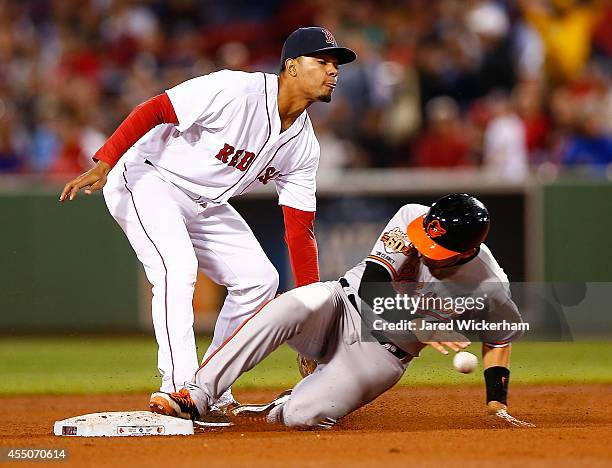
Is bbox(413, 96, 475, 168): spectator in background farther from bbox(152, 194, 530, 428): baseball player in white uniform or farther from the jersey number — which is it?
bbox(152, 194, 530, 428): baseball player in white uniform

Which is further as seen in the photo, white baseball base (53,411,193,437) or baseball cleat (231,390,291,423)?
baseball cleat (231,390,291,423)

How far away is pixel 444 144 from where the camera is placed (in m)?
11.4

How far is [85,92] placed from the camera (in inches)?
476

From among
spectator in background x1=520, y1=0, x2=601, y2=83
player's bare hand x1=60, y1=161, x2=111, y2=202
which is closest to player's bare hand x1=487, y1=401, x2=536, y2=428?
player's bare hand x1=60, y1=161, x2=111, y2=202

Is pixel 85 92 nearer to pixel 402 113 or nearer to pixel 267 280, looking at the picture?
pixel 402 113

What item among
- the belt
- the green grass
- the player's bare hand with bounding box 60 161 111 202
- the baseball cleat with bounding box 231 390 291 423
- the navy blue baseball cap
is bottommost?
the green grass

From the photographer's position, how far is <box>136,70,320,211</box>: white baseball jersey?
18.2 ft

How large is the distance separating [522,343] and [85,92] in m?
5.44

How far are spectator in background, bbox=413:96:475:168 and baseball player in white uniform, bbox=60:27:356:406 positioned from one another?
547cm

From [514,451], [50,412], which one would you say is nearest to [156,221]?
[50,412]

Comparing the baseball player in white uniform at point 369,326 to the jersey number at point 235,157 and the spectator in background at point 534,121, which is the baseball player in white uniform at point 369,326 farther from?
the spectator in background at point 534,121

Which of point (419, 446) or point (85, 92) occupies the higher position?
point (85, 92)

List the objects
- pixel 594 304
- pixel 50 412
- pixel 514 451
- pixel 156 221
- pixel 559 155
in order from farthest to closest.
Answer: pixel 559 155, pixel 594 304, pixel 50 412, pixel 156 221, pixel 514 451

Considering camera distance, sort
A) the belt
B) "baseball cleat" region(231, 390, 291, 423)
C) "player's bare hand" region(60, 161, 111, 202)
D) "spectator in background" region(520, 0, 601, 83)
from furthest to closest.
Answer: "spectator in background" region(520, 0, 601, 83), "baseball cleat" region(231, 390, 291, 423), the belt, "player's bare hand" region(60, 161, 111, 202)
